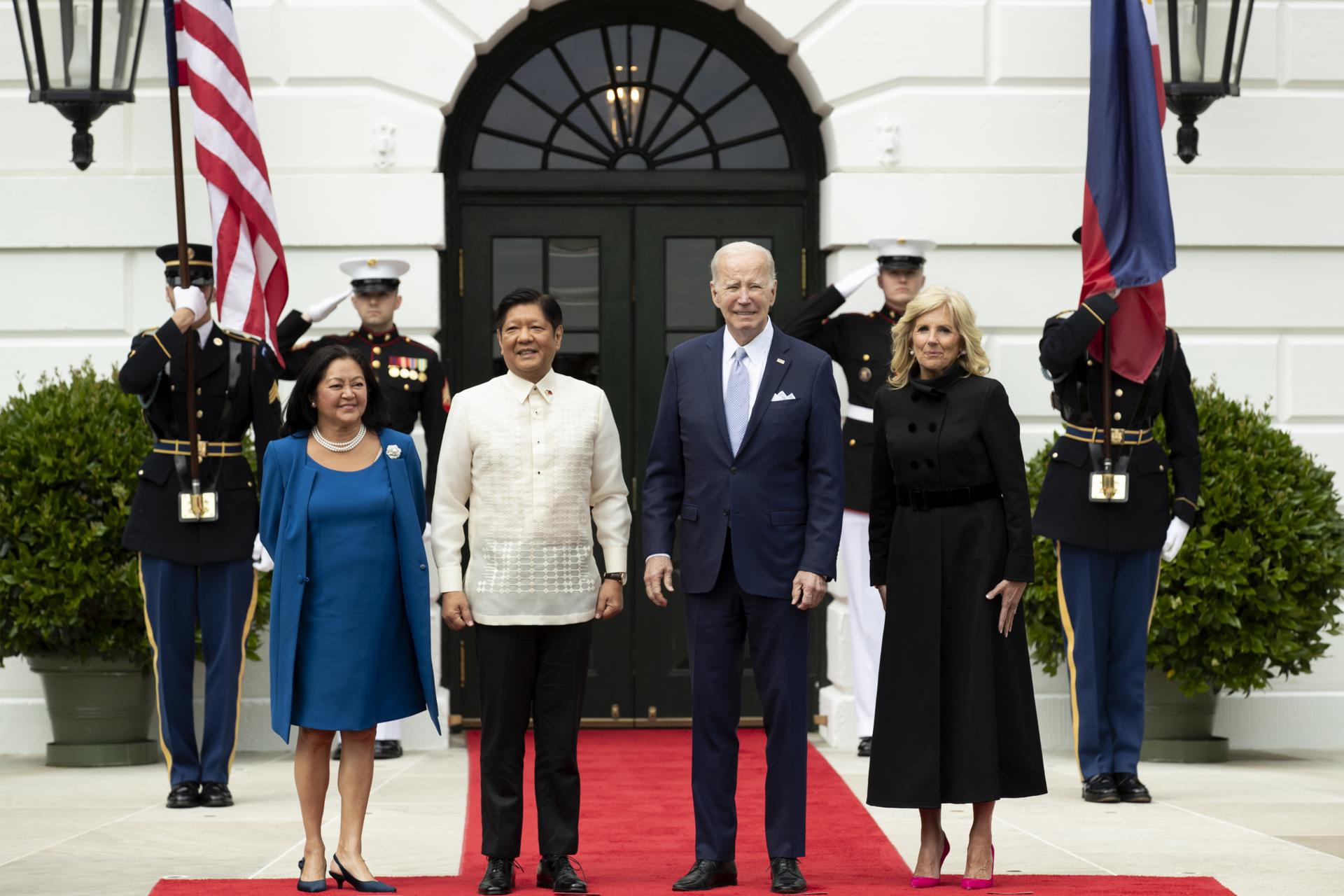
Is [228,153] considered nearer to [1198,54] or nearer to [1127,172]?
[1127,172]

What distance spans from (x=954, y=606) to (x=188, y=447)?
352 centimetres

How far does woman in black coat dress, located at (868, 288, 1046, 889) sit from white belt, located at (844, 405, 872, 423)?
3.09 metres

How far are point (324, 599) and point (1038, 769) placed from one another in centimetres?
222

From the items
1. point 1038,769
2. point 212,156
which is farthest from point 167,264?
point 1038,769

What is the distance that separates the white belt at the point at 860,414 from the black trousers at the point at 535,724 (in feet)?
11.2

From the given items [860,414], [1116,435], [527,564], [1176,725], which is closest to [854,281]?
[860,414]

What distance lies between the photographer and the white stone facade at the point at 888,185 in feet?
30.3

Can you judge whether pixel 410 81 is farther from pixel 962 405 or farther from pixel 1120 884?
pixel 1120 884

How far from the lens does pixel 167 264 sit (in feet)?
25.5

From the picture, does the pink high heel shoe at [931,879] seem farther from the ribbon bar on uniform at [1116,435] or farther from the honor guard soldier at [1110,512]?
the ribbon bar on uniform at [1116,435]

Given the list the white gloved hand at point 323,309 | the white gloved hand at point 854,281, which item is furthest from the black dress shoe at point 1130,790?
the white gloved hand at point 323,309

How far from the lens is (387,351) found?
876 centimetres

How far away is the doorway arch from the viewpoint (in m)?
9.67

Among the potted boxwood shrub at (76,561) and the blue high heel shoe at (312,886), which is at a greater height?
the potted boxwood shrub at (76,561)
